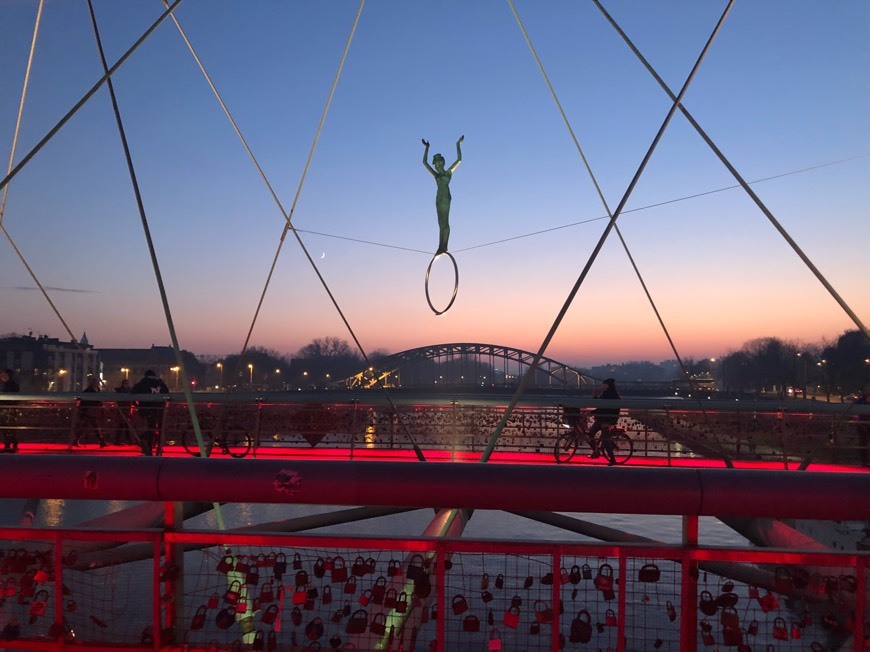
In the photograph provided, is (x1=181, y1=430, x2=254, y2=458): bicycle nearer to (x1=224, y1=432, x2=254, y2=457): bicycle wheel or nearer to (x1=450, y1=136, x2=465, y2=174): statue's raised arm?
(x1=224, y1=432, x2=254, y2=457): bicycle wheel

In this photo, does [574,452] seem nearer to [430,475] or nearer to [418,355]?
[430,475]

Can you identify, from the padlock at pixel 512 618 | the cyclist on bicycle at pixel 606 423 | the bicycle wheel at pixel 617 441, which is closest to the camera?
the padlock at pixel 512 618

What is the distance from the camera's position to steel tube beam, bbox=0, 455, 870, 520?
1.86 meters

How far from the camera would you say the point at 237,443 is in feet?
48.8

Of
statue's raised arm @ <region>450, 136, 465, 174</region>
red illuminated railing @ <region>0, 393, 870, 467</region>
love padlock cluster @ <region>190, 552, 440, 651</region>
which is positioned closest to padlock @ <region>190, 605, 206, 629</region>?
love padlock cluster @ <region>190, 552, 440, 651</region>

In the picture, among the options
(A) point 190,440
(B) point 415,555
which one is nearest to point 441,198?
(A) point 190,440

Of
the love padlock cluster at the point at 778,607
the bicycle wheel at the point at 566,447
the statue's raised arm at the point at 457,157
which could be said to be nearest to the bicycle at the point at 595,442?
the bicycle wheel at the point at 566,447

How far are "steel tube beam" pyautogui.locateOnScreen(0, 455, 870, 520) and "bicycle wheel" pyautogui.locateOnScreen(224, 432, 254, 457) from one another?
1116 cm

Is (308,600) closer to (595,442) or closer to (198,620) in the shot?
(198,620)

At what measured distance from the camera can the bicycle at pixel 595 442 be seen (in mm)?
12055

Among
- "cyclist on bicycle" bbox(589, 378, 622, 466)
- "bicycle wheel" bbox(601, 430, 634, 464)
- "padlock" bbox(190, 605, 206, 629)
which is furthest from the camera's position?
"cyclist on bicycle" bbox(589, 378, 622, 466)

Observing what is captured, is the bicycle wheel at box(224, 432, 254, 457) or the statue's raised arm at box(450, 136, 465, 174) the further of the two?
the bicycle wheel at box(224, 432, 254, 457)

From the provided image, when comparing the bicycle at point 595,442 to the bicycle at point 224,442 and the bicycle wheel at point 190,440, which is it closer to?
the bicycle at point 224,442

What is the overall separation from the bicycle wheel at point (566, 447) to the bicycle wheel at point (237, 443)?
5632 millimetres
